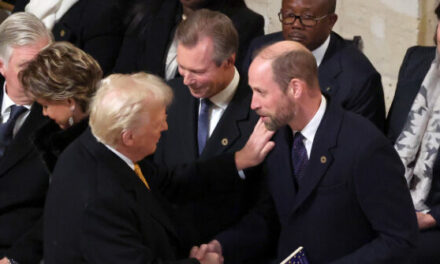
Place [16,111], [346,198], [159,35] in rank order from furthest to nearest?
[159,35] → [16,111] → [346,198]

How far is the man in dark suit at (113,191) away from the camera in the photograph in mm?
2393

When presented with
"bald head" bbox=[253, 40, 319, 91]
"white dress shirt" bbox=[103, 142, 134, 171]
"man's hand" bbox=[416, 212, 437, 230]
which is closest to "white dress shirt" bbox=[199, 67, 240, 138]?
"bald head" bbox=[253, 40, 319, 91]

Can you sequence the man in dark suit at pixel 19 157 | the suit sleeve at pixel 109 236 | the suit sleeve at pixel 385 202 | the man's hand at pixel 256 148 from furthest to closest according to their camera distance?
1. the man in dark suit at pixel 19 157
2. the man's hand at pixel 256 148
3. the suit sleeve at pixel 385 202
4. the suit sleeve at pixel 109 236

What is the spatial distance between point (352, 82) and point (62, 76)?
136cm

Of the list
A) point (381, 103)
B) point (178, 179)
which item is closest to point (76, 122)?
point (178, 179)

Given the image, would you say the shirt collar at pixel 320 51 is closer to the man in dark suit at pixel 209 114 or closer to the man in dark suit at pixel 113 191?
the man in dark suit at pixel 209 114

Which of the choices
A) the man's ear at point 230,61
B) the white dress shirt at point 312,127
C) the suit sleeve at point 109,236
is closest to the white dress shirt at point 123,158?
the suit sleeve at point 109,236

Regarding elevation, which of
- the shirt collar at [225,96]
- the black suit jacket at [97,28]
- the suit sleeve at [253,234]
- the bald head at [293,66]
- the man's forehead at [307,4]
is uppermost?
the bald head at [293,66]

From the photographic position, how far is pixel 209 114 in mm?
3338

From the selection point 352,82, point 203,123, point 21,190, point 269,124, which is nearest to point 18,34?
point 21,190

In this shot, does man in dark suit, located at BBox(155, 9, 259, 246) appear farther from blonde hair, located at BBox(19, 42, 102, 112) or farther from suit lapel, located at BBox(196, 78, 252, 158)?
blonde hair, located at BBox(19, 42, 102, 112)

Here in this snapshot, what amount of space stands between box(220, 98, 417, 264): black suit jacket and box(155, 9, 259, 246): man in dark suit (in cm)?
32

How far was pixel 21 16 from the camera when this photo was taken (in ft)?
11.6

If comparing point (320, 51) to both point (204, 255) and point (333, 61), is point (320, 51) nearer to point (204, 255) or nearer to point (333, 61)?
point (333, 61)
